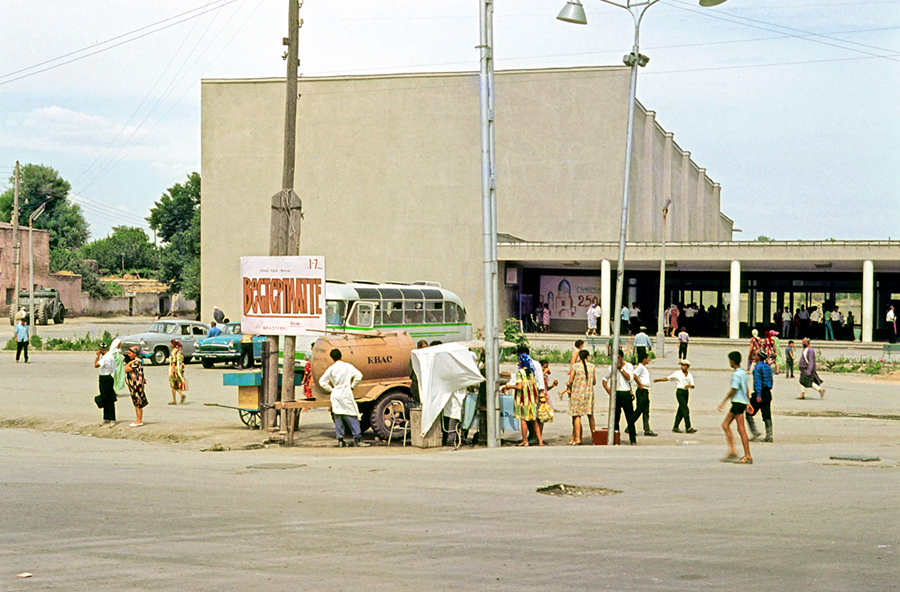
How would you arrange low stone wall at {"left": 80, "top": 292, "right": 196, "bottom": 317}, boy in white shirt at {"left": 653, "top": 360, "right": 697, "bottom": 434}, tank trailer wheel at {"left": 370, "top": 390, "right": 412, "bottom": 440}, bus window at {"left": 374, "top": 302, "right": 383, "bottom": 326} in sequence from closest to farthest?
tank trailer wheel at {"left": 370, "top": 390, "right": 412, "bottom": 440} → boy in white shirt at {"left": 653, "top": 360, "right": 697, "bottom": 434} → bus window at {"left": 374, "top": 302, "right": 383, "bottom": 326} → low stone wall at {"left": 80, "top": 292, "right": 196, "bottom": 317}

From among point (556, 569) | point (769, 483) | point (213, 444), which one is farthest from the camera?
point (213, 444)

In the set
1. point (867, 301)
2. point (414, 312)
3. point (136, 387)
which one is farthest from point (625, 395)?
point (867, 301)

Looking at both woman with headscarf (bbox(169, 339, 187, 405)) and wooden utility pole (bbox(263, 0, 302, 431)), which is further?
woman with headscarf (bbox(169, 339, 187, 405))

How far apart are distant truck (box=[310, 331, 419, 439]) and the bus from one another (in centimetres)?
884

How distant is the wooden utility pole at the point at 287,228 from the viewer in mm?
15891

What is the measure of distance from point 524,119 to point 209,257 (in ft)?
71.6

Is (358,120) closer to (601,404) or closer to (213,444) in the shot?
(601,404)

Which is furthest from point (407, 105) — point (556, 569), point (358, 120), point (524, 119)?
point (556, 569)

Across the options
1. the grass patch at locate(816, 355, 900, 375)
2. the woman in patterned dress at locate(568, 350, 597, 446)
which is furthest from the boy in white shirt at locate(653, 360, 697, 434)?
the grass patch at locate(816, 355, 900, 375)

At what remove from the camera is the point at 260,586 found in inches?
249

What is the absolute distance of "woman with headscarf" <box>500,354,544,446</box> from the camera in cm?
1535

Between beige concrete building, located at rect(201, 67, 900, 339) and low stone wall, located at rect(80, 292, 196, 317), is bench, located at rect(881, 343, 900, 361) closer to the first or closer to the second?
beige concrete building, located at rect(201, 67, 900, 339)

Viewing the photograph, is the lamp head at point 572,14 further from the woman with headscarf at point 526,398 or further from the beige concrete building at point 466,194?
the beige concrete building at point 466,194

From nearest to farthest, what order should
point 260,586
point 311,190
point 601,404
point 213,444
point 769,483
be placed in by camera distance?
point 260,586
point 769,483
point 213,444
point 601,404
point 311,190
